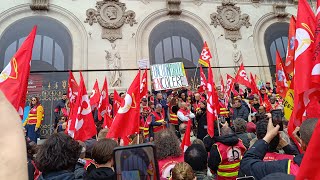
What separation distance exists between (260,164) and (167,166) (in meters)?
1.23

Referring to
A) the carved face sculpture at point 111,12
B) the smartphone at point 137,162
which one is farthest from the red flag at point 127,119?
the carved face sculpture at point 111,12

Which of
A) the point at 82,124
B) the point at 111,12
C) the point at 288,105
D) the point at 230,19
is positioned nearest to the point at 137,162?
the point at 288,105

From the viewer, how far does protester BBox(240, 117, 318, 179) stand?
2.02 meters

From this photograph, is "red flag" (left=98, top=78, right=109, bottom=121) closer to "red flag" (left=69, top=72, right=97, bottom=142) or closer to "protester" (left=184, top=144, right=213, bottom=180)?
"red flag" (left=69, top=72, right=97, bottom=142)

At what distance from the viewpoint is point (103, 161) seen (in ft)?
8.66

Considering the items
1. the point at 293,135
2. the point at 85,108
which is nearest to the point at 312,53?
the point at 293,135

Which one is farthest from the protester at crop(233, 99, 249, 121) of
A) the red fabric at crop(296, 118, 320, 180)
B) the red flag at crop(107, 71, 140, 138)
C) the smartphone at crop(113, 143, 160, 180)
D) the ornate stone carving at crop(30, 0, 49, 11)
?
the ornate stone carving at crop(30, 0, 49, 11)

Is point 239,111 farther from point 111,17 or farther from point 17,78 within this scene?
point 111,17

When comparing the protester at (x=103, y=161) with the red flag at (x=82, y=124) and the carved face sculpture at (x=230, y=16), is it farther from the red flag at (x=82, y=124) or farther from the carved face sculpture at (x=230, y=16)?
the carved face sculpture at (x=230, y=16)

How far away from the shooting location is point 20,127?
88 centimetres

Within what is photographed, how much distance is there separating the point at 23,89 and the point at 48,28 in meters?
15.4

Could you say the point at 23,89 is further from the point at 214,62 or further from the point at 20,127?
the point at 214,62

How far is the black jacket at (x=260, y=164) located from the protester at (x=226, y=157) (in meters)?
1.52

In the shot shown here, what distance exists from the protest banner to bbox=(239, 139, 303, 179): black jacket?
12168 millimetres
